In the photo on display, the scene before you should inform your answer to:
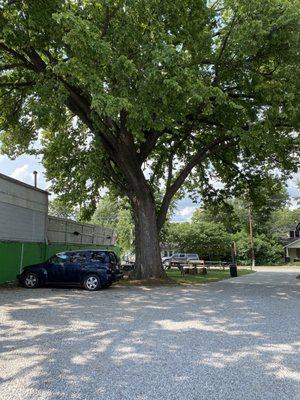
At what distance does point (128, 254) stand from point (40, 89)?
58.8 m

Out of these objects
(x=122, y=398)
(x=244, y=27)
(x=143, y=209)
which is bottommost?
(x=122, y=398)

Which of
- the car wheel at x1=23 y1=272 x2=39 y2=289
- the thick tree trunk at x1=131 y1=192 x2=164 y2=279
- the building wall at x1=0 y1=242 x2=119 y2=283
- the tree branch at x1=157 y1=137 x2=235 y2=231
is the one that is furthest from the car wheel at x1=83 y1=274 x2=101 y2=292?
the tree branch at x1=157 y1=137 x2=235 y2=231

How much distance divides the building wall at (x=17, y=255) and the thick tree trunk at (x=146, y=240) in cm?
527

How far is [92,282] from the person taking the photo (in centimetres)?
1708

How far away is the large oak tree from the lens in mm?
14102

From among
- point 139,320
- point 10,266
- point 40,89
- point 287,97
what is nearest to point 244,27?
point 287,97

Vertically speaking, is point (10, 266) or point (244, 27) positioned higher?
point (244, 27)

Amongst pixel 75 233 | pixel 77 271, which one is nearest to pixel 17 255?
pixel 77 271

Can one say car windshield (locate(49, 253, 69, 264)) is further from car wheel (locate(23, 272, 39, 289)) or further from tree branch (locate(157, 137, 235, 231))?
tree branch (locate(157, 137, 235, 231))

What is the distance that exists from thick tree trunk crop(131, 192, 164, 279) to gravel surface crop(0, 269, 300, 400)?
7.42 metres

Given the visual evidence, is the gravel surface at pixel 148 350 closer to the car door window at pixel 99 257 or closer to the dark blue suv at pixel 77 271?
the dark blue suv at pixel 77 271

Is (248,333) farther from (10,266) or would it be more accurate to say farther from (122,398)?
(10,266)

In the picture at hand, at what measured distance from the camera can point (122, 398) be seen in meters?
4.96

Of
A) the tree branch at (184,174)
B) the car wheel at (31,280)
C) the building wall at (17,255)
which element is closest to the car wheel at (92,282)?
the car wheel at (31,280)
